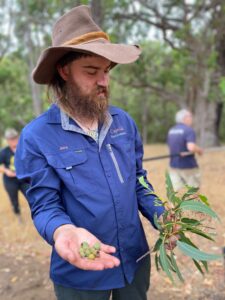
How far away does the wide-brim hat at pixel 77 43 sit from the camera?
1.76 meters

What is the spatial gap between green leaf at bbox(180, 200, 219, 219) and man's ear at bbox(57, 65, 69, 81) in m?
0.88

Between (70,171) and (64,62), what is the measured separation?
22.6 inches

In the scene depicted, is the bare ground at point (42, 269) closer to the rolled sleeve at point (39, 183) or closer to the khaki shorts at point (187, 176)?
the khaki shorts at point (187, 176)

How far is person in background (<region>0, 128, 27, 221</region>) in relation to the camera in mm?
5770

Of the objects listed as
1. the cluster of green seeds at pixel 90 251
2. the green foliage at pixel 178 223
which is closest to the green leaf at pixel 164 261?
the green foliage at pixel 178 223

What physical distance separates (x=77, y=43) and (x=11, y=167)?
14.6 ft

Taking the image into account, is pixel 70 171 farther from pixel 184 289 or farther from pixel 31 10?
pixel 31 10

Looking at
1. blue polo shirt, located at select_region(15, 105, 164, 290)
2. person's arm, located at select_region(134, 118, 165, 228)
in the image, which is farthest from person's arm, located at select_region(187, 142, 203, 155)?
blue polo shirt, located at select_region(15, 105, 164, 290)

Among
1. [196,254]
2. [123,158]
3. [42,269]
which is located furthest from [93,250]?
[42,269]

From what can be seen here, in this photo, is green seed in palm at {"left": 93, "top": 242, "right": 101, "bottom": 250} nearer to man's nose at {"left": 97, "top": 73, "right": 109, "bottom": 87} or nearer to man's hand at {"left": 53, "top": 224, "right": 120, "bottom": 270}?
man's hand at {"left": 53, "top": 224, "right": 120, "bottom": 270}

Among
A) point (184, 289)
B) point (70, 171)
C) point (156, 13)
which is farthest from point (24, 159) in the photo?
point (156, 13)

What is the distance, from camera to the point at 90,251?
4.35 feet

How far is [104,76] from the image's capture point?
6.10 ft

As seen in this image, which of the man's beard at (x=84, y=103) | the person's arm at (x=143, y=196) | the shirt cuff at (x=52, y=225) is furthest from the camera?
the person's arm at (x=143, y=196)
